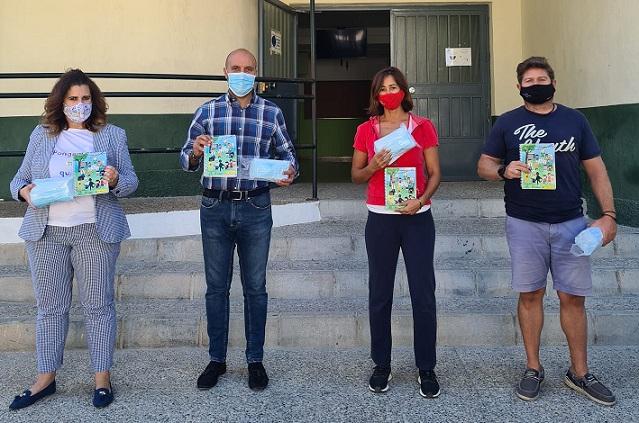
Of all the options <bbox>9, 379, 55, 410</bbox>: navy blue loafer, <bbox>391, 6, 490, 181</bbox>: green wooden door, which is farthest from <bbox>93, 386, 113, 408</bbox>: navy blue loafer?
<bbox>391, 6, 490, 181</bbox>: green wooden door

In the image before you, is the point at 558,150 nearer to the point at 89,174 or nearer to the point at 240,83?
the point at 240,83

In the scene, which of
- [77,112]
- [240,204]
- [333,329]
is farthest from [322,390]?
[77,112]

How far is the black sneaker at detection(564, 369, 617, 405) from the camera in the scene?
2.76 meters

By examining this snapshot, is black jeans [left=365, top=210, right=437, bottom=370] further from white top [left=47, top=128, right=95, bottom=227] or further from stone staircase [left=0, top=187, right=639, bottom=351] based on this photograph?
white top [left=47, top=128, right=95, bottom=227]

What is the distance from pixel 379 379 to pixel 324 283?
1.26 metres

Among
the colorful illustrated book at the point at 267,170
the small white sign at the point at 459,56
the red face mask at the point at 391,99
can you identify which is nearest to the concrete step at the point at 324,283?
the colorful illustrated book at the point at 267,170

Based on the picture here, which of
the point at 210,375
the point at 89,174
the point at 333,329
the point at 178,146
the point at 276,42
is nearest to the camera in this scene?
the point at 89,174

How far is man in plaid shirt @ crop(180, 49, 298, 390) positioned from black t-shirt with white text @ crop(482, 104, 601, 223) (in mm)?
1222

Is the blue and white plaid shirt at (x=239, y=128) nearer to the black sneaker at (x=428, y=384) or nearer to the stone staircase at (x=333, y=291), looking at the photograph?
the stone staircase at (x=333, y=291)

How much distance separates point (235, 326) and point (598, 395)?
7.20ft

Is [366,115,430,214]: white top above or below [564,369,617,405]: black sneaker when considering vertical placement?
above

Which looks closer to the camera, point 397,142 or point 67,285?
point 397,142

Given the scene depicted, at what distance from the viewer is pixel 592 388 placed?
2814mm

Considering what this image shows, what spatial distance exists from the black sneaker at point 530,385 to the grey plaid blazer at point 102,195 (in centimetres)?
228
